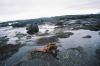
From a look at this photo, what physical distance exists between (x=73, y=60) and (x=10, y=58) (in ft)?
27.4

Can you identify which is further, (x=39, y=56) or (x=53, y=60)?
(x=39, y=56)

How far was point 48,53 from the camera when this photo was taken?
22125 millimetres

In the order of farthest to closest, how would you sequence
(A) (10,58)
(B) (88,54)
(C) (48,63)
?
(A) (10,58) → (B) (88,54) → (C) (48,63)

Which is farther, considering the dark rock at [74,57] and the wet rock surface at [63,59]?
the wet rock surface at [63,59]

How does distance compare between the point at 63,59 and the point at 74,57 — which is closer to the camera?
the point at 63,59

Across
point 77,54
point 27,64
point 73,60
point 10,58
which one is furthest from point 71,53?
point 10,58

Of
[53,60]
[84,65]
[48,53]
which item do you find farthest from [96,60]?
[48,53]

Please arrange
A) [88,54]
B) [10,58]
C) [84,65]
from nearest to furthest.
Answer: [84,65]
[88,54]
[10,58]

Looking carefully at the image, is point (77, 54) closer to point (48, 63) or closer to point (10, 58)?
point (48, 63)

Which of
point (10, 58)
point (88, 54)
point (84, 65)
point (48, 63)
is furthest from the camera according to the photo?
point (10, 58)

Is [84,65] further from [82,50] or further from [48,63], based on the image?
[82,50]

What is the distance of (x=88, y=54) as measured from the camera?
68.1 feet

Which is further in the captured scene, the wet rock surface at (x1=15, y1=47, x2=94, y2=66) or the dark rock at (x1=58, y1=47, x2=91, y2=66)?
the wet rock surface at (x1=15, y1=47, x2=94, y2=66)

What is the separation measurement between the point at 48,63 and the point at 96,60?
520cm
